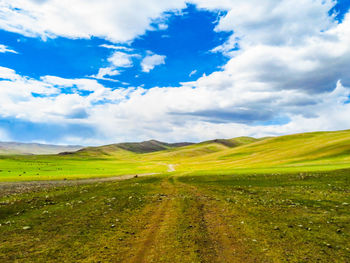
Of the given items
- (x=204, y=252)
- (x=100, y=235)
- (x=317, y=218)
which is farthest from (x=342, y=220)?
(x=100, y=235)

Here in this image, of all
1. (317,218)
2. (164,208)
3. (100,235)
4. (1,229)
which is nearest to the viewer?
(100,235)

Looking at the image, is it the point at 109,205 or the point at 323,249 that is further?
the point at 109,205

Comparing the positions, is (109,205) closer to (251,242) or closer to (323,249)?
(251,242)

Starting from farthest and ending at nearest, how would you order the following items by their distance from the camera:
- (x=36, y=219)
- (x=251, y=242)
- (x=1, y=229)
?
(x=36, y=219)
(x=1, y=229)
(x=251, y=242)

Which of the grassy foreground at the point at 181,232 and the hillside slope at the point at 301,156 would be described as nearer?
the grassy foreground at the point at 181,232

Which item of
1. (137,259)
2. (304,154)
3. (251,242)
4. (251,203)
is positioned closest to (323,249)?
(251,242)

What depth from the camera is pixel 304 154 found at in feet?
317

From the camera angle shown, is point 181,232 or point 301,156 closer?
point 181,232

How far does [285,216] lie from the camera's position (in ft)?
51.1

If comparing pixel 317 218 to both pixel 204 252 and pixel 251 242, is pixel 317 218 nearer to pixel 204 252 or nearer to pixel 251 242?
pixel 251 242

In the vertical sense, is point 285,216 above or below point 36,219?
below

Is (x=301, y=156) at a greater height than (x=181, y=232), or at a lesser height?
greater

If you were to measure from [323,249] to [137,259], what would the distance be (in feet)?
27.2

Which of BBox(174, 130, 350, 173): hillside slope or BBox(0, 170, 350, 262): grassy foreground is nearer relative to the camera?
BBox(0, 170, 350, 262): grassy foreground
